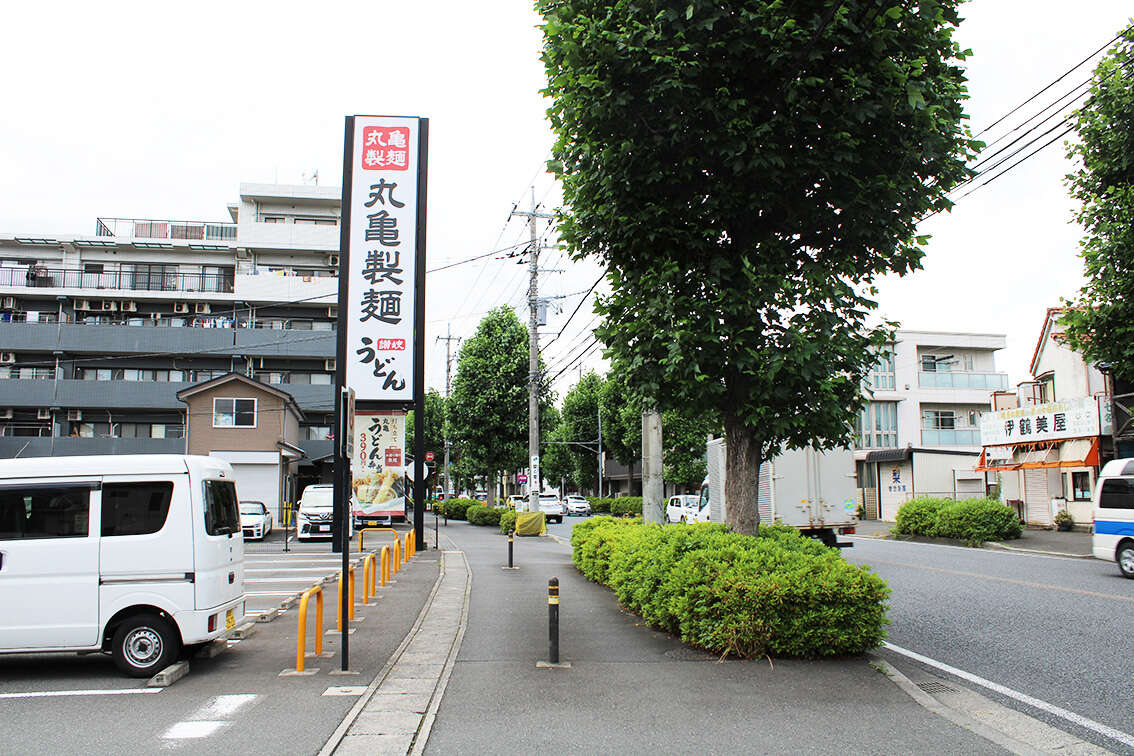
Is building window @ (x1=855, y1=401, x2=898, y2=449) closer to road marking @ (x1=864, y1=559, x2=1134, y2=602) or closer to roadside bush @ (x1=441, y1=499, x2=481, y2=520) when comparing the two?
roadside bush @ (x1=441, y1=499, x2=481, y2=520)

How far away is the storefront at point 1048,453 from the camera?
26.3 meters

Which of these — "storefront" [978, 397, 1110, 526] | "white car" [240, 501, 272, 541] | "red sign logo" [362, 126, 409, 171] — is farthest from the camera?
"white car" [240, 501, 272, 541]

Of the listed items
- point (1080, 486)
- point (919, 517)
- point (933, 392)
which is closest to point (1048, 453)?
point (1080, 486)

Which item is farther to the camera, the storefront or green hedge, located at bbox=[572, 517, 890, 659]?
the storefront

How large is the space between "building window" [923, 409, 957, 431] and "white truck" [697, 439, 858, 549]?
31.0 m

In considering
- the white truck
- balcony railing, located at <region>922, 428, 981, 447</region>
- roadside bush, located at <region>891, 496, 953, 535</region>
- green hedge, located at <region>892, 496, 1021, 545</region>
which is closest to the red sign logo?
the white truck

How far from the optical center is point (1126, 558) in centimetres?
1548

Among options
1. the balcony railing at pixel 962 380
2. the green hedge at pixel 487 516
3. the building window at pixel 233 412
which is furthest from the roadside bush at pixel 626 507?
the balcony railing at pixel 962 380

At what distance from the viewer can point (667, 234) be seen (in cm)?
910

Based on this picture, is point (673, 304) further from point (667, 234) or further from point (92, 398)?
point (92, 398)

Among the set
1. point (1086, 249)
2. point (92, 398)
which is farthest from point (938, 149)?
point (92, 398)

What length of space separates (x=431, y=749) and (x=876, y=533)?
94.3ft

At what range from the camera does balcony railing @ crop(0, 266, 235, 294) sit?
42875mm

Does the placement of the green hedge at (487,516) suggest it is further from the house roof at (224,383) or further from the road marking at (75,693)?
the road marking at (75,693)
